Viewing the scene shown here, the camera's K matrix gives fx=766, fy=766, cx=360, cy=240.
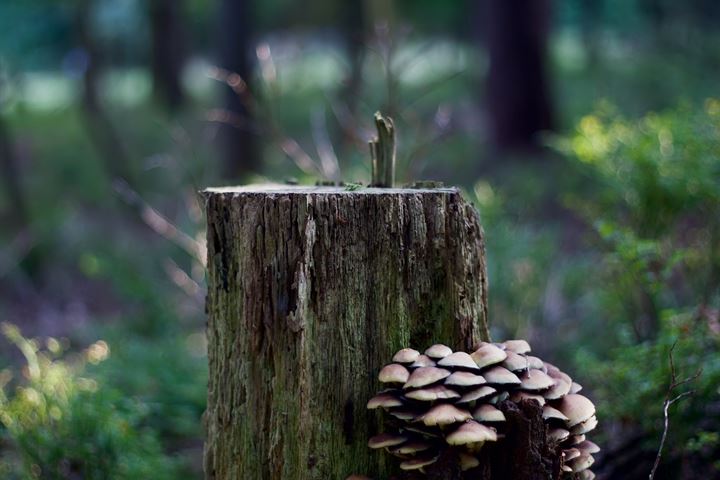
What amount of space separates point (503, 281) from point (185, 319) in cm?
413

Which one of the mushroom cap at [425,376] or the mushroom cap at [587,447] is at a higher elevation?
the mushroom cap at [425,376]

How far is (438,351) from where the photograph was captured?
278cm

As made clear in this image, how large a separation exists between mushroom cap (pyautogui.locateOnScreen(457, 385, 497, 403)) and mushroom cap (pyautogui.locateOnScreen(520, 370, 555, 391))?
0.57ft

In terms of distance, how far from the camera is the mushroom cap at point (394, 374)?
2678 millimetres

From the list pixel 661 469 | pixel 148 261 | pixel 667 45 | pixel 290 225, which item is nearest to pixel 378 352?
pixel 290 225

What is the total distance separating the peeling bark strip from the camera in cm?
288

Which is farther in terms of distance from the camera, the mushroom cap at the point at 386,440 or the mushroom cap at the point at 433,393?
the mushroom cap at the point at 386,440

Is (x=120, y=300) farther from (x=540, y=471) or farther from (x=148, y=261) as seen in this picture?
(x=540, y=471)

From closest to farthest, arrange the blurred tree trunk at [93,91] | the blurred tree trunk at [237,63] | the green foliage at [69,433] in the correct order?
the green foliage at [69,433], the blurred tree trunk at [237,63], the blurred tree trunk at [93,91]

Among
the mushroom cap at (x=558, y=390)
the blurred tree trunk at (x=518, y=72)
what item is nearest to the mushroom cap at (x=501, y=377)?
the mushroom cap at (x=558, y=390)

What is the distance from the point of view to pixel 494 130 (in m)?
14.7

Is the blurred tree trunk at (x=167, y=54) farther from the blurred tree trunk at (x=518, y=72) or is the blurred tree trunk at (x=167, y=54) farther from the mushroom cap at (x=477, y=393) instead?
the mushroom cap at (x=477, y=393)

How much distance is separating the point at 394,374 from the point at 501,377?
1.24 feet

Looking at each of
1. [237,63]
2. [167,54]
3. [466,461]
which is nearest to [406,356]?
[466,461]
